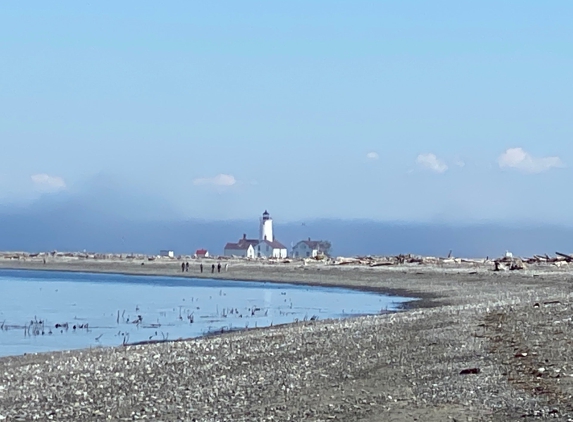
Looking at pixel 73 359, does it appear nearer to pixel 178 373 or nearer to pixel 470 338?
pixel 178 373

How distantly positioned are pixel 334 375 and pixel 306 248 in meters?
118

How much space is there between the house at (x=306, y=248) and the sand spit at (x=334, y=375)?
344 feet

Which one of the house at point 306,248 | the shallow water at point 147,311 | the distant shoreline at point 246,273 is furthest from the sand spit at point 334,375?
the house at point 306,248

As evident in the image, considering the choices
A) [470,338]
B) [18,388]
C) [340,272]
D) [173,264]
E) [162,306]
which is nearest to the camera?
[18,388]

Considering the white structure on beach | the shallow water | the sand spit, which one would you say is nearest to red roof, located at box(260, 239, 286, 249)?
the white structure on beach

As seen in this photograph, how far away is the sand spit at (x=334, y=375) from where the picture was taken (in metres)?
11.5

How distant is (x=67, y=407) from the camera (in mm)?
12562

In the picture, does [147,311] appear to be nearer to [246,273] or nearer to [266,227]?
[246,273]

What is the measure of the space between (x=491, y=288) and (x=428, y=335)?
2764 cm

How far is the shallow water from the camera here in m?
28.2

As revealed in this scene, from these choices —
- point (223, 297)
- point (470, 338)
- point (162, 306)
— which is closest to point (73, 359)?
point (470, 338)

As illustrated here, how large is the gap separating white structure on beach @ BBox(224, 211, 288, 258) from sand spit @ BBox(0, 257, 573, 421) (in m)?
107

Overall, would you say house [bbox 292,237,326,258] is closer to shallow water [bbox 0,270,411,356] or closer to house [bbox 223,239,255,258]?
house [bbox 223,239,255,258]

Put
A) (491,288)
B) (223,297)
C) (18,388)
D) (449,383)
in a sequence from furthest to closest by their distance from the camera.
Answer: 1. (223,297)
2. (491,288)
3. (18,388)
4. (449,383)
